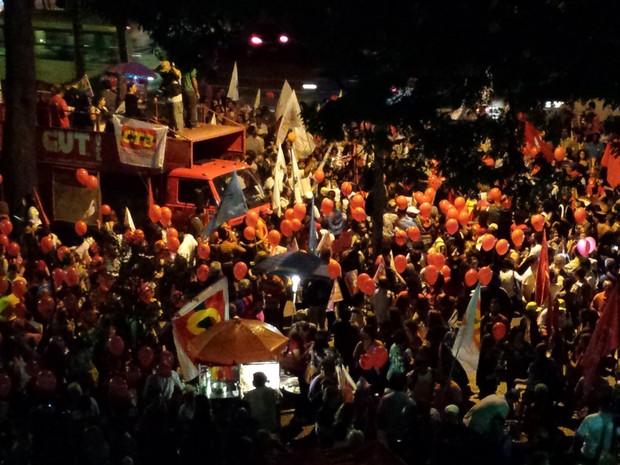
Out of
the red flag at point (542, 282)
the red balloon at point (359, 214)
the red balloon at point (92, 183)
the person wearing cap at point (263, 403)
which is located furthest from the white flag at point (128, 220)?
the person wearing cap at point (263, 403)

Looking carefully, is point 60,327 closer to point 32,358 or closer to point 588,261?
point 32,358

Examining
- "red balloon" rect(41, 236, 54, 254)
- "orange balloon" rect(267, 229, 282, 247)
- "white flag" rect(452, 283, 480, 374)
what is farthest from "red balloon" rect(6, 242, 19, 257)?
"white flag" rect(452, 283, 480, 374)

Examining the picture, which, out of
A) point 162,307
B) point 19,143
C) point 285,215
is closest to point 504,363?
point 162,307

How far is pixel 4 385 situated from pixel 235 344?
2169 millimetres

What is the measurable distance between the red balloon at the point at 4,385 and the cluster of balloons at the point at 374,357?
342cm

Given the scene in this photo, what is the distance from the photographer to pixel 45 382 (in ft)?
32.6

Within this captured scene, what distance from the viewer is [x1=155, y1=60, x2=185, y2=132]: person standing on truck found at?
1717 centimetres

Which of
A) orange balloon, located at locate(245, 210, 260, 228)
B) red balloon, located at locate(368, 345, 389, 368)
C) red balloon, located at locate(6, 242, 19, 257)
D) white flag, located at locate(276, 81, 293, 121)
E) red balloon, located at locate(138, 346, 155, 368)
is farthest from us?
white flag, located at locate(276, 81, 293, 121)

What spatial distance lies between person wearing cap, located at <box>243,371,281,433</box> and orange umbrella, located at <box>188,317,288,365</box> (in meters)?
0.48

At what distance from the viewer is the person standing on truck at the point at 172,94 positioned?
1717cm

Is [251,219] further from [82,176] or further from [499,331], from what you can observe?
[499,331]

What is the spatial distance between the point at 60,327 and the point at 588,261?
6.54m

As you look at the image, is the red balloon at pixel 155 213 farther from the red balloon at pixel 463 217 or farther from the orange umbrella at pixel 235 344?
the orange umbrella at pixel 235 344

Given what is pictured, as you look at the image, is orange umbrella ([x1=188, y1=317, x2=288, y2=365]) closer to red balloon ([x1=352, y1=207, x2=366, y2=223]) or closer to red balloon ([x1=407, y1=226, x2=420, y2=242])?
→ red balloon ([x1=407, y1=226, x2=420, y2=242])
